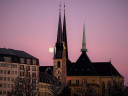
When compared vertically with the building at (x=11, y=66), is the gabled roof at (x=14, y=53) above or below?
above

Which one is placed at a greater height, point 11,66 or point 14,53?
point 14,53

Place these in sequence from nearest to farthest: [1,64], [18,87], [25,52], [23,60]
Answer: [18,87] → [1,64] → [23,60] → [25,52]

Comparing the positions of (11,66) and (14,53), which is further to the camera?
(14,53)

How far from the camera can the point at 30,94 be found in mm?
99875

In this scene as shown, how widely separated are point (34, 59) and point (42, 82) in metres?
14.0

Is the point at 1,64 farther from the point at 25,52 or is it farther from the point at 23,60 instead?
the point at 25,52

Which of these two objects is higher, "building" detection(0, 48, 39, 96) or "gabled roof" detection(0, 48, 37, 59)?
"gabled roof" detection(0, 48, 37, 59)

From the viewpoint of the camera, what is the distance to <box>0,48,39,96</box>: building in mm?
156375

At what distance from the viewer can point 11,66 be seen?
16150cm

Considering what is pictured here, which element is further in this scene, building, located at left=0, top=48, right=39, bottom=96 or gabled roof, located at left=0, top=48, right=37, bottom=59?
gabled roof, located at left=0, top=48, right=37, bottom=59

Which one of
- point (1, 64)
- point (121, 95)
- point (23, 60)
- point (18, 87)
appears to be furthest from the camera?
point (23, 60)

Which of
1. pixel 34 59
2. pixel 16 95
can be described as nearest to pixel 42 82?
pixel 34 59

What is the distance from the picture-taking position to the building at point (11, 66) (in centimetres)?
15638

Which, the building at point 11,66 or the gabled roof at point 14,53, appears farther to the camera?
the gabled roof at point 14,53
